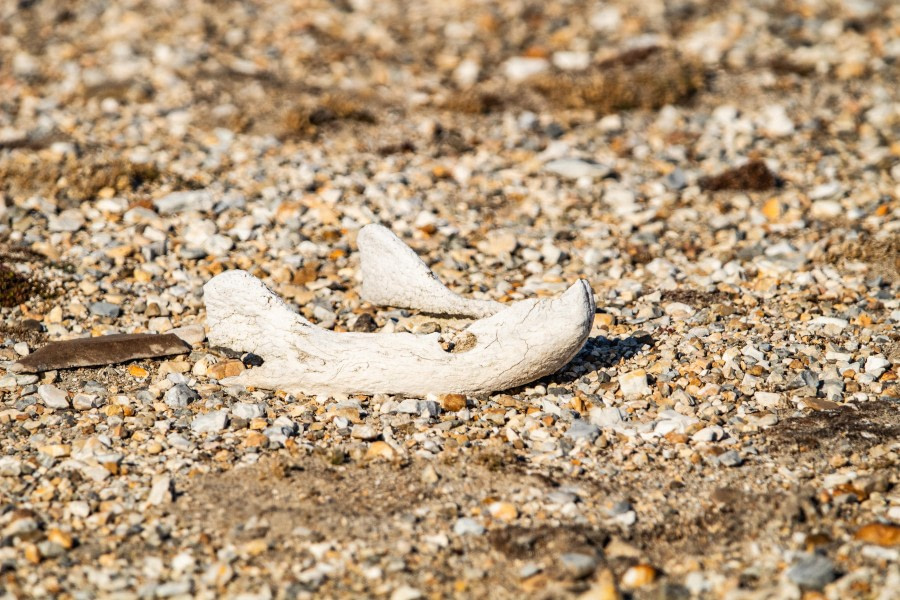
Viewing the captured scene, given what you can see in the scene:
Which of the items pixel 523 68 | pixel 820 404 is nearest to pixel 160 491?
pixel 820 404

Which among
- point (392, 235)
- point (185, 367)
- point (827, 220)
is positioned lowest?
point (827, 220)

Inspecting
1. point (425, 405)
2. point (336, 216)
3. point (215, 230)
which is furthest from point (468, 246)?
→ point (425, 405)

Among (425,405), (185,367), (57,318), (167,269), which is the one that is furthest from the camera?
(167,269)

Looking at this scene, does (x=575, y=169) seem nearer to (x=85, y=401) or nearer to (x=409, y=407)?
(x=409, y=407)

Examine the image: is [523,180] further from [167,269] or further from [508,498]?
[508,498]

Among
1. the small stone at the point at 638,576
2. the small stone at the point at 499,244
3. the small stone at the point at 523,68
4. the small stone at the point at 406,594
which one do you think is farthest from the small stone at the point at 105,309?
the small stone at the point at 523,68

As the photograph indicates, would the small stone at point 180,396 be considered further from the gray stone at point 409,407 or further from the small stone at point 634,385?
the small stone at point 634,385
